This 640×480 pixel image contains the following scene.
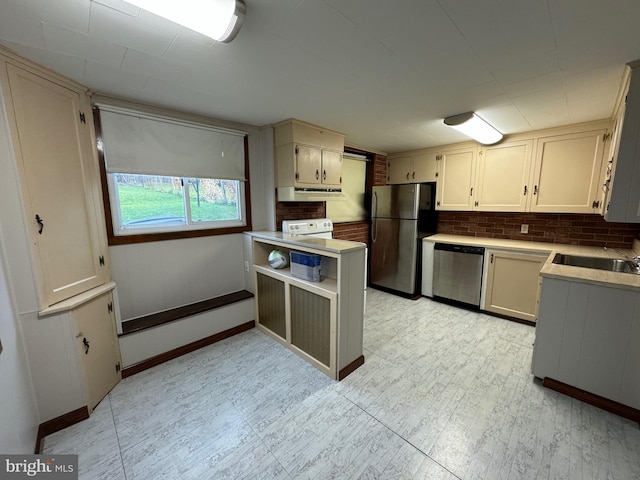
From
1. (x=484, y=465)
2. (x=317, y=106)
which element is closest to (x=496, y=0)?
(x=317, y=106)

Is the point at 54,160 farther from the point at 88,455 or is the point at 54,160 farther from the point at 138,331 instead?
the point at 88,455

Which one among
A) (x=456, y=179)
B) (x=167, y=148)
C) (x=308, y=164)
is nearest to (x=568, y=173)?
(x=456, y=179)

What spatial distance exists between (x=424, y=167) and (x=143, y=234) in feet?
12.4

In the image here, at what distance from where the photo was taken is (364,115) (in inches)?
98.4

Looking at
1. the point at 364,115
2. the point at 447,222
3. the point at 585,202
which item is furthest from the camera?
the point at 447,222

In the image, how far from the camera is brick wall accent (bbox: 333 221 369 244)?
3.95m

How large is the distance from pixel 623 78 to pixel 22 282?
3.99m

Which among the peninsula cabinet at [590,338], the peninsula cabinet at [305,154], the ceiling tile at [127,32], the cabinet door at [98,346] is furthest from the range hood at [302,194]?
the peninsula cabinet at [590,338]

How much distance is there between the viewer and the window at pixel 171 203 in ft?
7.34

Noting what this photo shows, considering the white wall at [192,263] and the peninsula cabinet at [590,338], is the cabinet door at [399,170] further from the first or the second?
the peninsula cabinet at [590,338]

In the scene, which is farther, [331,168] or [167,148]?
[331,168]

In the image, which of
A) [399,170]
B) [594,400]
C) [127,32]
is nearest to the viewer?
[127,32]

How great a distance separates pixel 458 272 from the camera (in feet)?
11.3

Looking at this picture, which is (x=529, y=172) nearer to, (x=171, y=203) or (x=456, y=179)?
(x=456, y=179)
